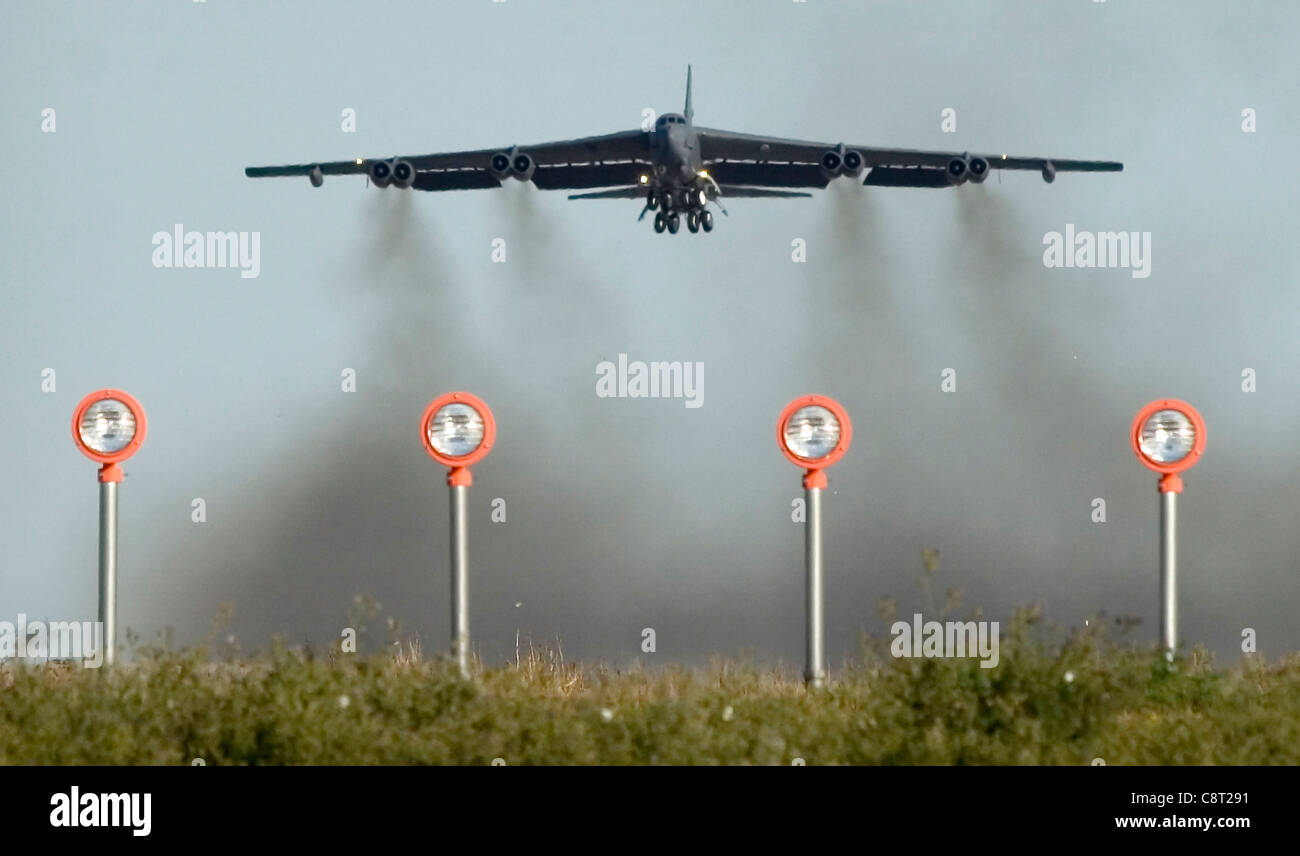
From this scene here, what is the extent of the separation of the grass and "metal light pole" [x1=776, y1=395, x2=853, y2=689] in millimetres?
746

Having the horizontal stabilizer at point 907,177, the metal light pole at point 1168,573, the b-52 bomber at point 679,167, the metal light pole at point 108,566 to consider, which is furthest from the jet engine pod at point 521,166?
the metal light pole at point 1168,573

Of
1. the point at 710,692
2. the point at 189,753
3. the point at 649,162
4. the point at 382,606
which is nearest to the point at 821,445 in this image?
the point at 710,692

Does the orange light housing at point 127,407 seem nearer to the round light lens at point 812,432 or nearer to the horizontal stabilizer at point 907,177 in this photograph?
the round light lens at point 812,432

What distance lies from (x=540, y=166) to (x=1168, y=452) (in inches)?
933

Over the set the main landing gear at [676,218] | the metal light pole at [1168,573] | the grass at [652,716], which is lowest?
the grass at [652,716]

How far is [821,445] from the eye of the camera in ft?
50.4

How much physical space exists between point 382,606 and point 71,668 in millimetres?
4589

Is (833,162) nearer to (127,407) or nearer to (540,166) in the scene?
(540,166)

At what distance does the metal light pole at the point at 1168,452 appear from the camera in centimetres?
1562

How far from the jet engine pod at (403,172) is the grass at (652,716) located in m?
19.8
